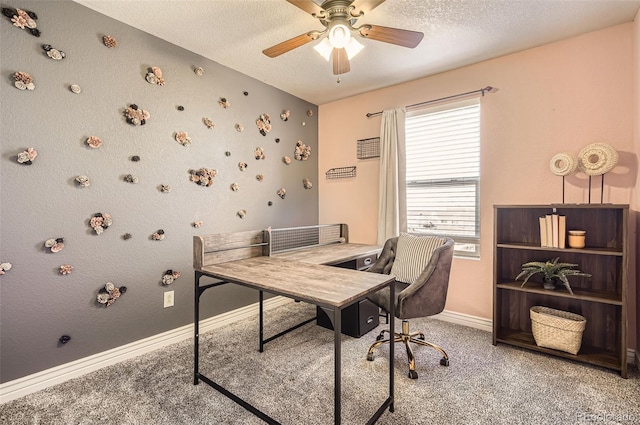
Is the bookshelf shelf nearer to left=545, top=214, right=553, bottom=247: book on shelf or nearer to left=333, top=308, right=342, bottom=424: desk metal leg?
left=545, top=214, right=553, bottom=247: book on shelf

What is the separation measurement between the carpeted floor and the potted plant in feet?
1.84

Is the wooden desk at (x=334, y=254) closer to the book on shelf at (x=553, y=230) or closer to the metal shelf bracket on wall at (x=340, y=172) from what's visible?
the metal shelf bracket on wall at (x=340, y=172)

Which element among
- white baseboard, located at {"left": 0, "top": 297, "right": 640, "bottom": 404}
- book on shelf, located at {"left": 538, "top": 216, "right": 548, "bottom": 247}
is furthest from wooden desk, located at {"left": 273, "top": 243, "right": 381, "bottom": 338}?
book on shelf, located at {"left": 538, "top": 216, "right": 548, "bottom": 247}

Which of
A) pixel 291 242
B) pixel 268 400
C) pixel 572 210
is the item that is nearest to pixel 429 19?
pixel 572 210

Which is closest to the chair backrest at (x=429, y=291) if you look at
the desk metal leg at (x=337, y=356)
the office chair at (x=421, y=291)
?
the office chair at (x=421, y=291)

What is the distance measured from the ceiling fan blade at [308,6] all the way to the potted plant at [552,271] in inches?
93.0

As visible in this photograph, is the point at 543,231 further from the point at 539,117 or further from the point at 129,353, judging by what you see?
the point at 129,353

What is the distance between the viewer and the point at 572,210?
93.9 inches

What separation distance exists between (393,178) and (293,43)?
5.80 ft

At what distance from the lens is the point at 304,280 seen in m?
1.65

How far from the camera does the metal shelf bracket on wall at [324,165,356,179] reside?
12.2 feet

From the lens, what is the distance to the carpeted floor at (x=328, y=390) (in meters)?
1.63

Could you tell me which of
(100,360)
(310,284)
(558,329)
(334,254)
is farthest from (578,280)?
(100,360)

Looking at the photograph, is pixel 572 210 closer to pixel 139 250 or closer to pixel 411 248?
pixel 411 248
